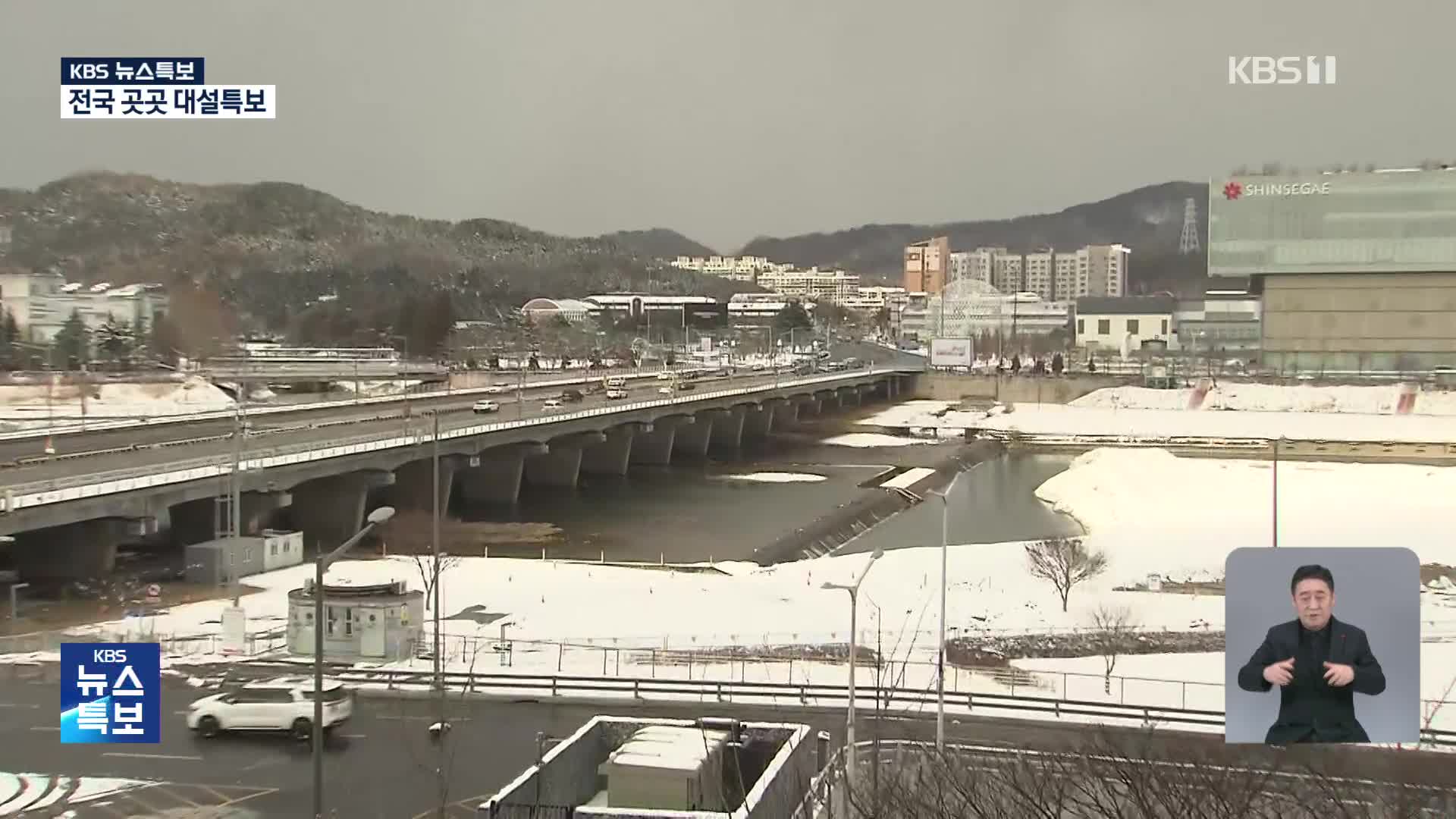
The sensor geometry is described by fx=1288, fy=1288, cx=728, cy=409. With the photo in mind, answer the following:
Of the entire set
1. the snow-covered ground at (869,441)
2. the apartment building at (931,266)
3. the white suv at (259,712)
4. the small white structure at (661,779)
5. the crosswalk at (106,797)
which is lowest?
the snow-covered ground at (869,441)

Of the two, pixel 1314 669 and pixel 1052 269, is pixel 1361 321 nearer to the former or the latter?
pixel 1314 669

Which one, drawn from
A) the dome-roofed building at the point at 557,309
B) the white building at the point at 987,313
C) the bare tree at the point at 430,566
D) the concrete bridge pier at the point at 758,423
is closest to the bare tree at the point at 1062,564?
the bare tree at the point at 430,566

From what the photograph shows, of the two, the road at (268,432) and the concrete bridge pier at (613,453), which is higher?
the road at (268,432)

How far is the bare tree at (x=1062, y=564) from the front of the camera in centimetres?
2116

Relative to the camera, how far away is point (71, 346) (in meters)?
46.8

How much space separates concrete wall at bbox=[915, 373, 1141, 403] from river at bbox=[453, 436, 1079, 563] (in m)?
20.8

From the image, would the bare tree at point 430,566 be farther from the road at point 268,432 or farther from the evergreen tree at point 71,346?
the evergreen tree at point 71,346

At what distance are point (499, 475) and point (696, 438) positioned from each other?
17824 mm

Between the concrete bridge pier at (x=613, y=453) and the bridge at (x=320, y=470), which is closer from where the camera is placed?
the bridge at (x=320, y=470)

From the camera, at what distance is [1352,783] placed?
711cm

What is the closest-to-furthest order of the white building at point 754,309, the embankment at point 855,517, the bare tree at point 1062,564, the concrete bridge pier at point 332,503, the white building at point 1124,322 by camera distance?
the bare tree at point 1062,564 < the embankment at point 855,517 < the concrete bridge pier at point 332,503 < the white building at point 1124,322 < the white building at point 754,309

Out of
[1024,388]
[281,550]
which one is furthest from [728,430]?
[281,550]

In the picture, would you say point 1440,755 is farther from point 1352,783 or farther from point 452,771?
point 452,771

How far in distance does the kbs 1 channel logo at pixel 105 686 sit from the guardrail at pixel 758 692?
4.37 m
